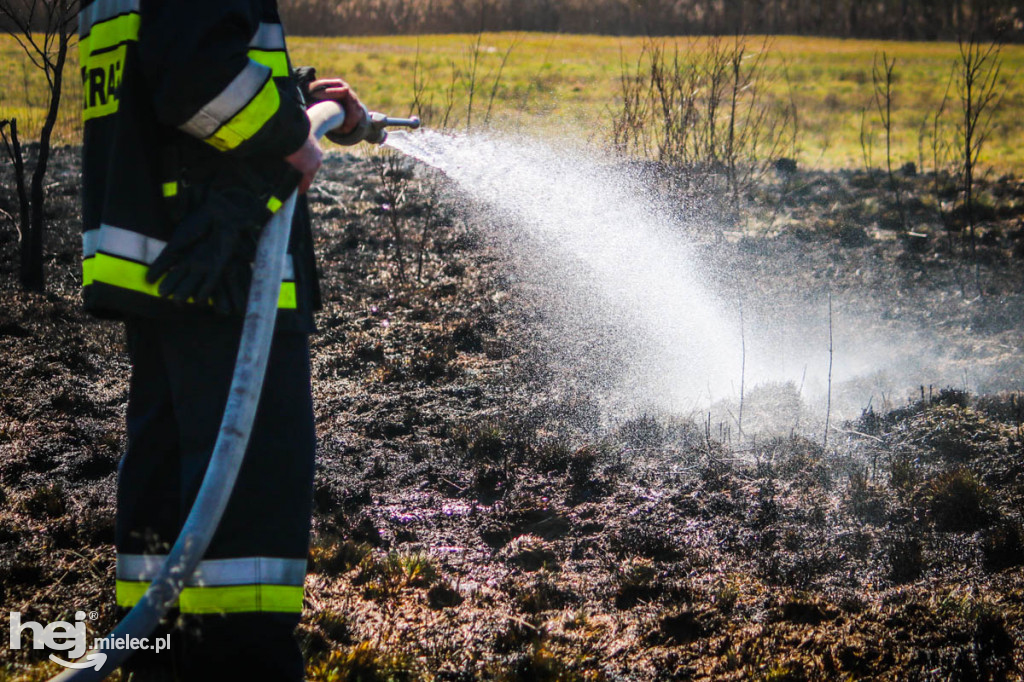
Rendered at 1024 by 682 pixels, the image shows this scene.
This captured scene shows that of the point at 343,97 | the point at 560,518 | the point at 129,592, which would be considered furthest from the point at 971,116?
the point at 129,592

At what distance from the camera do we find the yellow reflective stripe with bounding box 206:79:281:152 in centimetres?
184

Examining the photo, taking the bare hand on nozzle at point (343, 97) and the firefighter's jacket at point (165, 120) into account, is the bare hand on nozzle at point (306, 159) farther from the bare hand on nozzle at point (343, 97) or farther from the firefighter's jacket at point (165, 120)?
the bare hand on nozzle at point (343, 97)

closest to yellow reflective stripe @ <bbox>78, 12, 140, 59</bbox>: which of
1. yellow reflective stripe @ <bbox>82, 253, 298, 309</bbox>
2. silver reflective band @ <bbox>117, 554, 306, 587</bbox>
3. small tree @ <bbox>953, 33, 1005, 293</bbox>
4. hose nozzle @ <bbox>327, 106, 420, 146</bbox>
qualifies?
yellow reflective stripe @ <bbox>82, 253, 298, 309</bbox>

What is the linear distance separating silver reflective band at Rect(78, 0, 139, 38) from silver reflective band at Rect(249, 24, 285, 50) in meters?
0.25

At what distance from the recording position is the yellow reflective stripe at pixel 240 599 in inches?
75.1

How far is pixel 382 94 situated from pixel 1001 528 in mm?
12154

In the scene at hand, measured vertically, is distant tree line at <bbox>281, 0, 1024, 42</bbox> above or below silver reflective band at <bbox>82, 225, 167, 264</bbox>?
above

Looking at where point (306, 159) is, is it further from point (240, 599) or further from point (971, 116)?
point (971, 116)

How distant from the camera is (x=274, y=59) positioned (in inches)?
78.8

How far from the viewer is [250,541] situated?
1957 millimetres

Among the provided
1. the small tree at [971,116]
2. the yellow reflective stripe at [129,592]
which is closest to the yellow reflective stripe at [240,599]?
the yellow reflective stripe at [129,592]

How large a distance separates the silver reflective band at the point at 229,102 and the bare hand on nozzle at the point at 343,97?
45cm

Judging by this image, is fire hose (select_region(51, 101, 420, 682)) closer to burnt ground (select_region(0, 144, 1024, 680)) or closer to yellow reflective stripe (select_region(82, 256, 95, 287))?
yellow reflective stripe (select_region(82, 256, 95, 287))

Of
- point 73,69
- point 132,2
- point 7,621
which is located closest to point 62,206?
point 7,621
